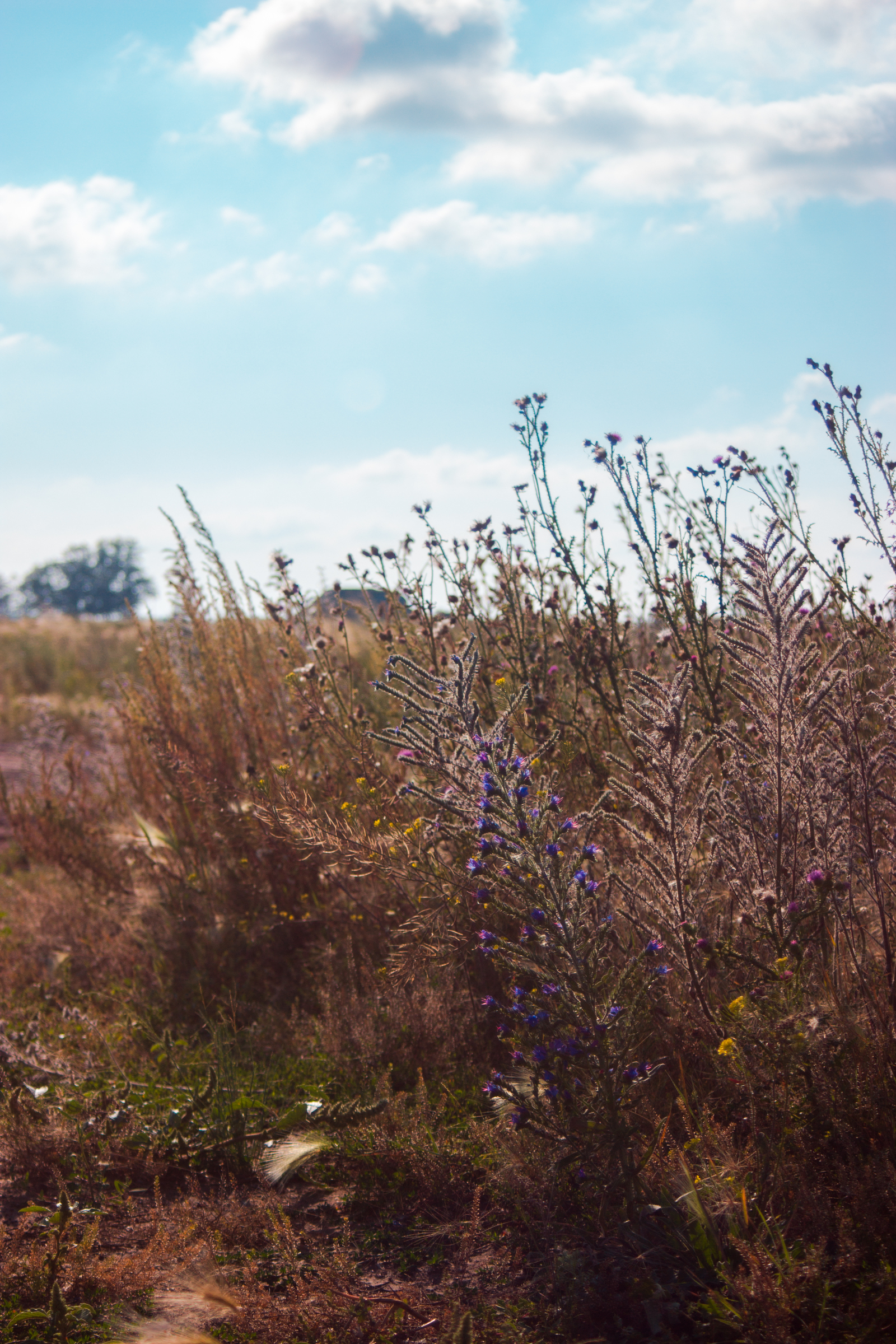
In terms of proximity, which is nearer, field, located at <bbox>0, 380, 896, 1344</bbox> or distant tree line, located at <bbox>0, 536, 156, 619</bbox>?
field, located at <bbox>0, 380, 896, 1344</bbox>

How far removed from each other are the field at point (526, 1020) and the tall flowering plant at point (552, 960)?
1 centimetres

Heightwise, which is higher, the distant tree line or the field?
the distant tree line

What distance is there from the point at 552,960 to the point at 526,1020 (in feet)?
0.62

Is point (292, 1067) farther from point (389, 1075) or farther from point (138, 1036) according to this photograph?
point (138, 1036)

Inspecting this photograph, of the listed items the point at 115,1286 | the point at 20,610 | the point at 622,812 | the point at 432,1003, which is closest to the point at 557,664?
the point at 622,812

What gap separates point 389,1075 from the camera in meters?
3.14

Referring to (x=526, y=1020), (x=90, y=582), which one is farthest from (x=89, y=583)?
(x=526, y=1020)

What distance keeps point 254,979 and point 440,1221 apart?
1896 millimetres

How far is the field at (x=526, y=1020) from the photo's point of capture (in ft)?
6.98

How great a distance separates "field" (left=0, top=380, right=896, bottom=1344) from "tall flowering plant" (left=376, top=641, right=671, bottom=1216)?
0.01 metres

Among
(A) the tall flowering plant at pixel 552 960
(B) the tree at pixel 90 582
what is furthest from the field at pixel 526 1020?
(B) the tree at pixel 90 582

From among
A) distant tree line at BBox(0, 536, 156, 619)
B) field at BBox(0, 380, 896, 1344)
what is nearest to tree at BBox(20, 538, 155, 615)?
distant tree line at BBox(0, 536, 156, 619)

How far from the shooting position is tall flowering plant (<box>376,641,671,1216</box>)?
2.22 meters

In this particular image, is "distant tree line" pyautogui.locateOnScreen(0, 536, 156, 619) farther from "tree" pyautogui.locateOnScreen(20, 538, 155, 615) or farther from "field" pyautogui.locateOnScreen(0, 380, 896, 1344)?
"field" pyautogui.locateOnScreen(0, 380, 896, 1344)
